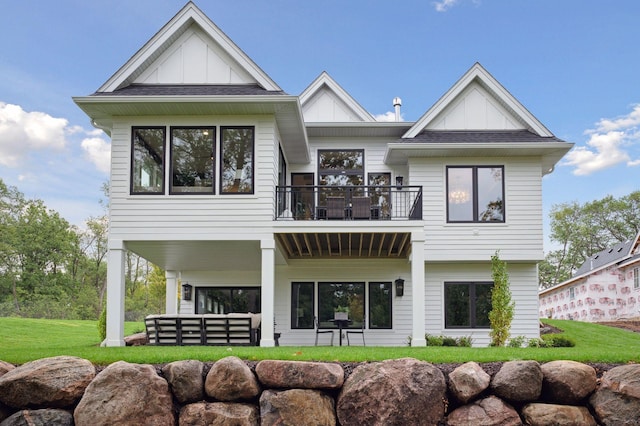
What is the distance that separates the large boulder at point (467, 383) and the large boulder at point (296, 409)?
176cm

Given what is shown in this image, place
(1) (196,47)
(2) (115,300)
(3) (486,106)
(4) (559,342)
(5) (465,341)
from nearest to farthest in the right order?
(2) (115,300) → (1) (196,47) → (4) (559,342) → (5) (465,341) → (3) (486,106)

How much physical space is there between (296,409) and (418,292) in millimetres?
4960

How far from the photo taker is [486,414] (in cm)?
830

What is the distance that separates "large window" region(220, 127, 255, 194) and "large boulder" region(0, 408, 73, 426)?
5740 mm

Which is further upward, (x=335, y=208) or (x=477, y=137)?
(x=477, y=137)

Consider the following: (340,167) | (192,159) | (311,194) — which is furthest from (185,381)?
(340,167)

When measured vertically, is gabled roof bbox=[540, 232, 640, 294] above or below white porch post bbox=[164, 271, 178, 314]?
above

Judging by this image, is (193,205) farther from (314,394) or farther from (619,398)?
(619,398)

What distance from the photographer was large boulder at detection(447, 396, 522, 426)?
8.27 m

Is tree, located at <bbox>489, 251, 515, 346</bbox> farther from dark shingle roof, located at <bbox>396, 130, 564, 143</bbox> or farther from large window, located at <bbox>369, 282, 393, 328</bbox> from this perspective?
dark shingle roof, located at <bbox>396, 130, 564, 143</bbox>

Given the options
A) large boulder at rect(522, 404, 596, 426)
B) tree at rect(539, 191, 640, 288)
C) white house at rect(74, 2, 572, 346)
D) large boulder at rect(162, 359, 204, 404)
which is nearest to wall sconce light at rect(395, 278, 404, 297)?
white house at rect(74, 2, 572, 346)

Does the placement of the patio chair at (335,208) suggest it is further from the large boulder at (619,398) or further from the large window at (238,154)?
the large boulder at (619,398)

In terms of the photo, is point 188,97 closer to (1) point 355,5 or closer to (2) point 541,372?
(2) point 541,372

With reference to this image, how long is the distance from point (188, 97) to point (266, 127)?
5.69ft
